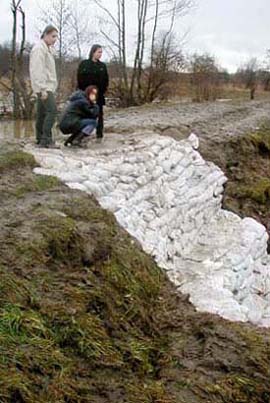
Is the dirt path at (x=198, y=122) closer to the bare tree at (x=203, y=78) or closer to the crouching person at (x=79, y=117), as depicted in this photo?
the crouching person at (x=79, y=117)

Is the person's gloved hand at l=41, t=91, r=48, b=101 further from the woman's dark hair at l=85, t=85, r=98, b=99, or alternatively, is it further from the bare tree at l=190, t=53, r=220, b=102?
the bare tree at l=190, t=53, r=220, b=102

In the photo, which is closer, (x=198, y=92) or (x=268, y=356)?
(x=268, y=356)

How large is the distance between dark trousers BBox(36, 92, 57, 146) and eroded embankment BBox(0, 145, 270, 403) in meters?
3.01

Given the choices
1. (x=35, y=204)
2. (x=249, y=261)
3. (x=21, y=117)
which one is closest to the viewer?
(x=35, y=204)

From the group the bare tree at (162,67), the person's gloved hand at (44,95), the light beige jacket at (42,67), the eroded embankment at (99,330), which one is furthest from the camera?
the bare tree at (162,67)

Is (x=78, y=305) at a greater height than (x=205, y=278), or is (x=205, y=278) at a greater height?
(x=78, y=305)

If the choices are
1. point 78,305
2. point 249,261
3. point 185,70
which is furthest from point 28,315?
point 185,70

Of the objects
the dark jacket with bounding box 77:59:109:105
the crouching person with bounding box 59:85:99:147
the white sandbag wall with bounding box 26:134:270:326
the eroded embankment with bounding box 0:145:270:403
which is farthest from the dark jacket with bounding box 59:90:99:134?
the eroded embankment with bounding box 0:145:270:403

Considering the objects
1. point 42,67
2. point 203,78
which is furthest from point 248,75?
point 42,67

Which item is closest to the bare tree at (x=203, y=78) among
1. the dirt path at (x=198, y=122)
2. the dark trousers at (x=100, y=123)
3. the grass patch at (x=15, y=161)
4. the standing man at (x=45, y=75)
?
the dirt path at (x=198, y=122)

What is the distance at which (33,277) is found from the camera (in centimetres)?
411

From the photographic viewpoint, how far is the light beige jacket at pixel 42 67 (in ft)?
25.7

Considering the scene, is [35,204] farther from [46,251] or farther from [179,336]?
[179,336]

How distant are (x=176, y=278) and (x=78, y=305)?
253cm
